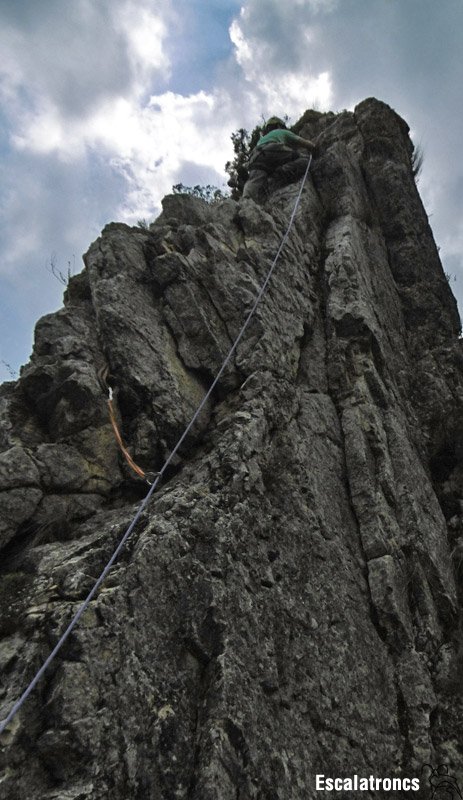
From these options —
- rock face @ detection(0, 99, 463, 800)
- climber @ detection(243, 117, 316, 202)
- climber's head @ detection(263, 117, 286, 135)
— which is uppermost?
climber's head @ detection(263, 117, 286, 135)

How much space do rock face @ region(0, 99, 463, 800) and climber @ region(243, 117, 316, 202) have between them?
3.06 metres

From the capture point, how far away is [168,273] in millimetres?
8523

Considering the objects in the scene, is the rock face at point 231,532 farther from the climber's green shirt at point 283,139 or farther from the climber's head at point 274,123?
the climber's head at point 274,123

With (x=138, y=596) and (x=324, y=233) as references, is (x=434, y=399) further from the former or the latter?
(x=138, y=596)

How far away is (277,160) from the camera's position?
14016 millimetres

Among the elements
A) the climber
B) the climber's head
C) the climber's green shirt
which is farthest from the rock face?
the climber's head

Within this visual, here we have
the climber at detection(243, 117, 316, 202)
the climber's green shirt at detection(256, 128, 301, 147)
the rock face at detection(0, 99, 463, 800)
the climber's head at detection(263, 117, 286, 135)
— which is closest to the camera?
the rock face at detection(0, 99, 463, 800)

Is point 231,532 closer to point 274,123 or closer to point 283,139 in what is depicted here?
point 283,139

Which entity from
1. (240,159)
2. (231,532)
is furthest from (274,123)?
(231,532)

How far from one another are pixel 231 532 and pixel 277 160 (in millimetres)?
12012

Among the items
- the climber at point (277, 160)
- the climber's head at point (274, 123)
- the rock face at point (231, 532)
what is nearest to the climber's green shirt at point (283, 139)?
the climber at point (277, 160)

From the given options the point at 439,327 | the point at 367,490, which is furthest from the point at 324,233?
the point at 367,490

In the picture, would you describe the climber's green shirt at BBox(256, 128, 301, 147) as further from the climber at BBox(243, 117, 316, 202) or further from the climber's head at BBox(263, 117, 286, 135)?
the climber's head at BBox(263, 117, 286, 135)

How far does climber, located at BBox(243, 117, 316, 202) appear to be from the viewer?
1372cm
